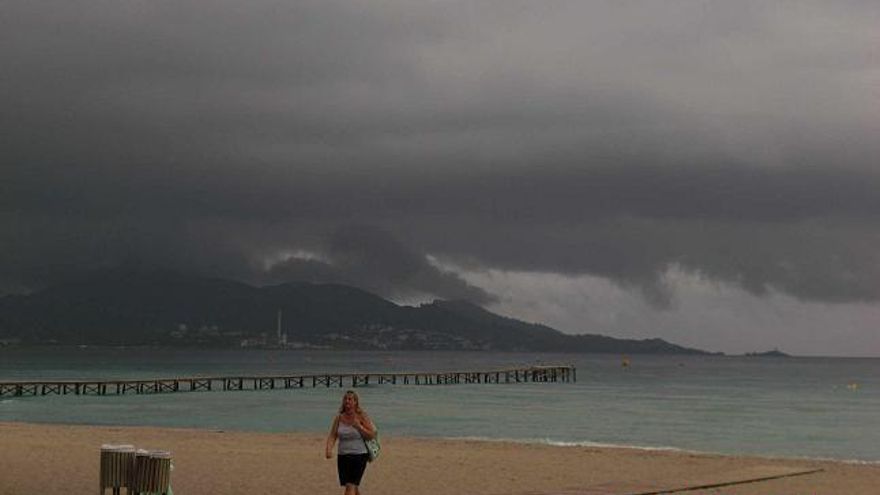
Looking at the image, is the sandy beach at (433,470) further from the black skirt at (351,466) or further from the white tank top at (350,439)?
the white tank top at (350,439)

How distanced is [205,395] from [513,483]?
61499 millimetres

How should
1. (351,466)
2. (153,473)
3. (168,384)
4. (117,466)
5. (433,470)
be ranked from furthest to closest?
(168,384)
(433,470)
(117,466)
(153,473)
(351,466)

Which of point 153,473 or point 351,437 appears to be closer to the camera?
point 351,437

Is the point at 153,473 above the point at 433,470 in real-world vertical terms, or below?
above

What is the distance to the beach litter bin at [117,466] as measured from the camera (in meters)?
15.1

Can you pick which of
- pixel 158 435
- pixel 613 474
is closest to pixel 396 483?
pixel 613 474

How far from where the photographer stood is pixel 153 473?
14.6 m

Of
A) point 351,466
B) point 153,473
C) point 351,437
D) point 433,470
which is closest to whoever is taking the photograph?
point 351,437

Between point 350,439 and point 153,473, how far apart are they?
9.19 ft

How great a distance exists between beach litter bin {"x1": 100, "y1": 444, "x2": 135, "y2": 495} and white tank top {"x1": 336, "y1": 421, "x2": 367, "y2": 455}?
124 inches

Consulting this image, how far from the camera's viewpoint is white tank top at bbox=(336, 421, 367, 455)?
46.2 feet

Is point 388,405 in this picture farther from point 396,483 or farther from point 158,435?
point 396,483

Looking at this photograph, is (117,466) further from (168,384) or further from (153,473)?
(168,384)

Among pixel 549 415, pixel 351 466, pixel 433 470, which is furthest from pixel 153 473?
pixel 549 415
